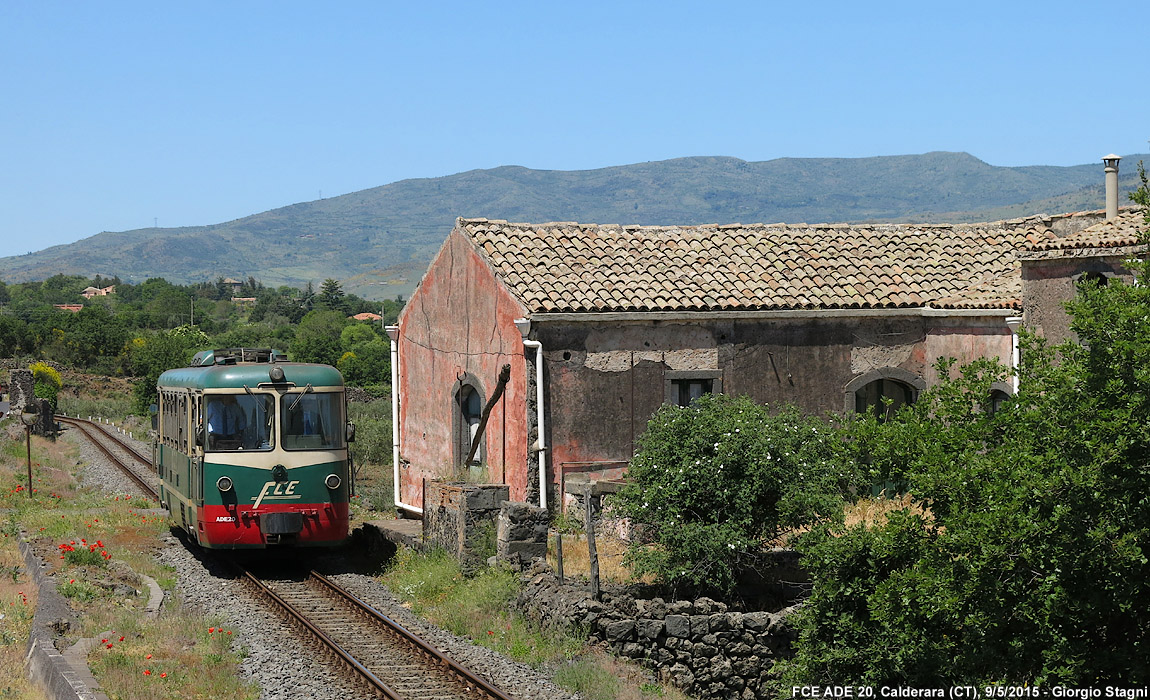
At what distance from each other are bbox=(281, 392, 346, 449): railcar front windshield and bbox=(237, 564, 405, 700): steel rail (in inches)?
78.6

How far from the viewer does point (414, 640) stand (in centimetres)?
1248

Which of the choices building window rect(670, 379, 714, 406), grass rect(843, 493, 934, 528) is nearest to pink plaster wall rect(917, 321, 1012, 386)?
grass rect(843, 493, 934, 528)

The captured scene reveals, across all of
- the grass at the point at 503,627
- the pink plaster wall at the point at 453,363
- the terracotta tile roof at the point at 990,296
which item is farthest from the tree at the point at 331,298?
the grass at the point at 503,627

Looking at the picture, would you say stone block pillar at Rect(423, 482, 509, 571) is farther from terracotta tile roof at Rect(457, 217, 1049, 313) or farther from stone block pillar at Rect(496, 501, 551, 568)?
terracotta tile roof at Rect(457, 217, 1049, 313)

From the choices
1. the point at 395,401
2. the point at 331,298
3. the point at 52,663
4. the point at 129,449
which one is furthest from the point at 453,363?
the point at 331,298

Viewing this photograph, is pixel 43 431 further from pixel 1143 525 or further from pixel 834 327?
pixel 1143 525

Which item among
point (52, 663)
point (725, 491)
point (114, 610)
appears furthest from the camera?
point (725, 491)

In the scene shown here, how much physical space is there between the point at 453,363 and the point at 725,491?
29.6 ft

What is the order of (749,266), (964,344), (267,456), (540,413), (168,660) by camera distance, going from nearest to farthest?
(168,660)
(267,456)
(540,413)
(964,344)
(749,266)

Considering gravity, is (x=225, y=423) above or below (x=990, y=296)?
below

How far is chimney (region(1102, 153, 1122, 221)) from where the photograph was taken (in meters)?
21.3

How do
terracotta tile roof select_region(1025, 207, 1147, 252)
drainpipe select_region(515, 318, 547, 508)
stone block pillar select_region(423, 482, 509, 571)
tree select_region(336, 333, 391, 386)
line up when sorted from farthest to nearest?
tree select_region(336, 333, 391, 386) → drainpipe select_region(515, 318, 547, 508) → terracotta tile roof select_region(1025, 207, 1147, 252) → stone block pillar select_region(423, 482, 509, 571)

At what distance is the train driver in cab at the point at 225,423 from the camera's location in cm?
1598

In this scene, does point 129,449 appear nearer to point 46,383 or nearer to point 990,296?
point 990,296
